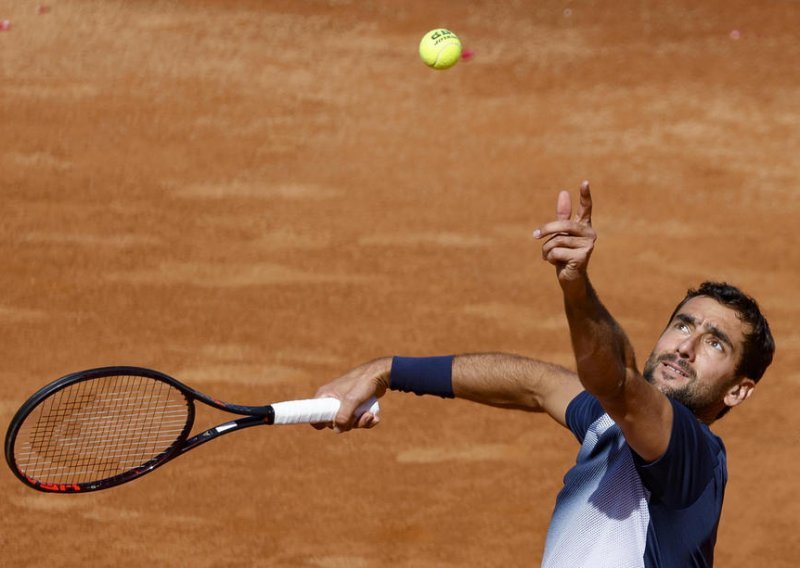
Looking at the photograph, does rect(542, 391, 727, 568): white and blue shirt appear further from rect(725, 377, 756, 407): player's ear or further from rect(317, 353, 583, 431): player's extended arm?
rect(317, 353, 583, 431): player's extended arm

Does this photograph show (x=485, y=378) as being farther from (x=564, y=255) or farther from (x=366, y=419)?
(x=564, y=255)

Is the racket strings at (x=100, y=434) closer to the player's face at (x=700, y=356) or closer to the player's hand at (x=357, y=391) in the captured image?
the player's hand at (x=357, y=391)

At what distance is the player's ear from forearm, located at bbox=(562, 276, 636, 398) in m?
0.91

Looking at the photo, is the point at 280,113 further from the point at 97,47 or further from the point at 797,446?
the point at 797,446

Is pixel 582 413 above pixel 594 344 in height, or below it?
below

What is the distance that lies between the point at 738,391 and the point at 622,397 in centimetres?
94

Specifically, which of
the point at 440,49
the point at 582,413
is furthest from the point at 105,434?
the point at 440,49

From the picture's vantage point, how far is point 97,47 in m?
11.3

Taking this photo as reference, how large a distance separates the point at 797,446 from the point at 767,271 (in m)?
1.87

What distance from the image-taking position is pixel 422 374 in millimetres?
4660

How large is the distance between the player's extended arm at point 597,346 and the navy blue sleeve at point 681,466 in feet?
0.12

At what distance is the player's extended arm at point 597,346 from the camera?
3.32 m

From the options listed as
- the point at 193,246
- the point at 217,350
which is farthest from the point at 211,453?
the point at 193,246

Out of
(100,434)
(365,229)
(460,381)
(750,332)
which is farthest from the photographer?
(365,229)
